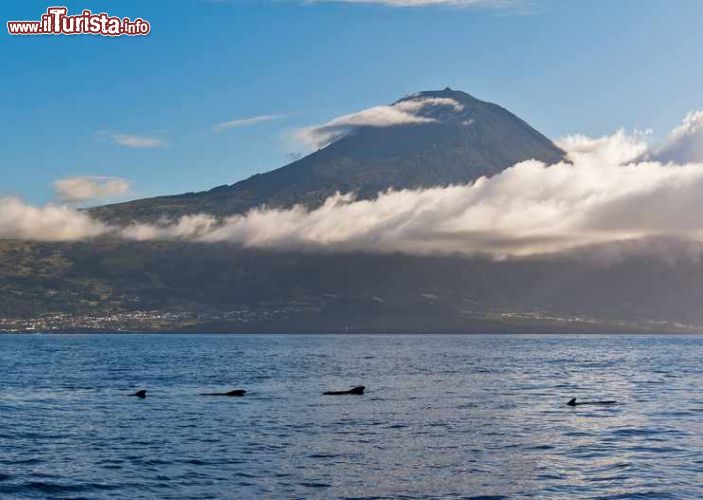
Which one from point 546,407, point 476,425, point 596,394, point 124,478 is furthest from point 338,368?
point 124,478

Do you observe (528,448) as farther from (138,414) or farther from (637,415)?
(138,414)

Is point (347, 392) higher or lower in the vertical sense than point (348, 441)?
higher

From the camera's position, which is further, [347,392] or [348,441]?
[347,392]

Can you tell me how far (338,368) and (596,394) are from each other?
6883 cm

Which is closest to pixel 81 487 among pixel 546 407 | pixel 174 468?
pixel 174 468

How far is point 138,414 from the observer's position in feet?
285

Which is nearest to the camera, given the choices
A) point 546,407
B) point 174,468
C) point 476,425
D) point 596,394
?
point 174,468

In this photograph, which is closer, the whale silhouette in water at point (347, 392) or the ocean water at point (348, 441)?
the ocean water at point (348, 441)

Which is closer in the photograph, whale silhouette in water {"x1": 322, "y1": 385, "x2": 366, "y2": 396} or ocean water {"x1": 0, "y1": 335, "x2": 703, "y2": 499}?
ocean water {"x1": 0, "y1": 335, "x2": 703, "y2": 499}

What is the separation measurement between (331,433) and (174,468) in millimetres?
18828

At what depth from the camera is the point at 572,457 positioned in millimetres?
61906

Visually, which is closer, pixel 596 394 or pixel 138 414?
pixel 138 414

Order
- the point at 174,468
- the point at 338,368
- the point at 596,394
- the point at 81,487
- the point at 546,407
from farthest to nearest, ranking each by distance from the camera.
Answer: the point at 338,368
the point at 596,394
the point at 546,407
the point at 174,468
the point at 81,487

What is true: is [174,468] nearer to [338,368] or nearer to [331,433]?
[331,433]
